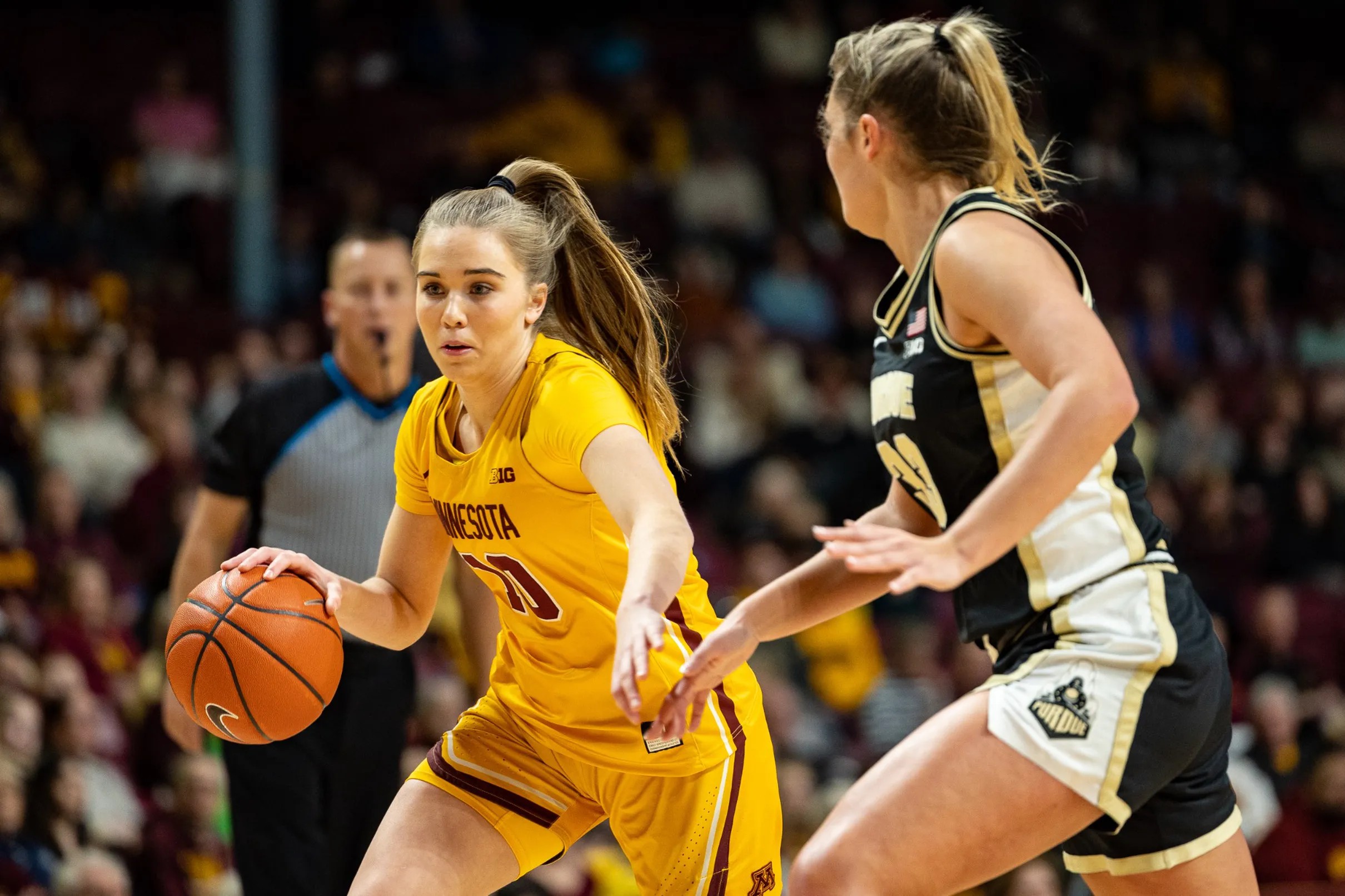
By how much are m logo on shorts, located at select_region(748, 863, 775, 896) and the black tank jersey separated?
722 millimetres

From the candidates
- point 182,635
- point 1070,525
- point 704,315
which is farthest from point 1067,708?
point 704,315

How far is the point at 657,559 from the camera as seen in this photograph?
103 inches

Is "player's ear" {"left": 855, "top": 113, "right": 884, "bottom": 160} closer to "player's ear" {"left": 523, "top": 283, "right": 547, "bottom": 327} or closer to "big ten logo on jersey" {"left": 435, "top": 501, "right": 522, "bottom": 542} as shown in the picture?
"player's ear" {"left": 523, "top": 283, "right": 547, "bottom": 327}

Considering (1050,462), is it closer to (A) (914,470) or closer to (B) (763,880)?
(A) (914,470)

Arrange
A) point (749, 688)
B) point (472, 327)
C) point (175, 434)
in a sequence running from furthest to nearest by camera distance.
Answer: point (175, 434) → point (749, 688) → point (472, 327)

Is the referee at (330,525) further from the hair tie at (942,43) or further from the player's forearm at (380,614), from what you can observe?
the hair tie at (942,43)

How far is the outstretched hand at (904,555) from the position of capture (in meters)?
2.26

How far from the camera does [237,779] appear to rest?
419cm

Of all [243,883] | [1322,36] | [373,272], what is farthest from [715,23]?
[243,883]

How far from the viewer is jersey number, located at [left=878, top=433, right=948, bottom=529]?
2.72 metres

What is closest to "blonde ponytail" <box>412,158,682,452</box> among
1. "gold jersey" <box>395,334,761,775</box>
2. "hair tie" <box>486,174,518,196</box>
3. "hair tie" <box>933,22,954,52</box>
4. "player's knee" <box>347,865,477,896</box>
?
"hair tie" <box>486,174,518,196</box>

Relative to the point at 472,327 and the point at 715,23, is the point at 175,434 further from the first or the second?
the point at 715,23

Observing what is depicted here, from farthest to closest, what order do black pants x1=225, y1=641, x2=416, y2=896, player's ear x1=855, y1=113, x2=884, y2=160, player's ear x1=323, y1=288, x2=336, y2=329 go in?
player's ear x1=323, y1=288, x2=336, y2=329 < black pants x1=225, y1=641, x2=416, y2=896 < player's ear x1=855, y1=113, x2=884, y2=160

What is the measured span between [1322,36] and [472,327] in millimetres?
14454
